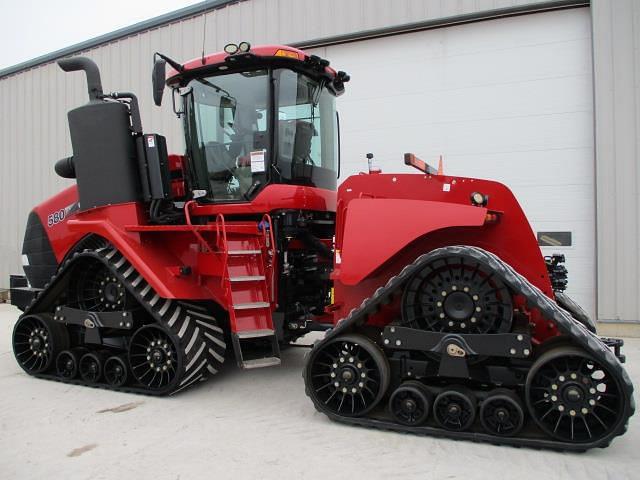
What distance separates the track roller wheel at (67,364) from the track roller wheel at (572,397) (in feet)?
12.3

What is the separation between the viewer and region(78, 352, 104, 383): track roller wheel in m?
4.67

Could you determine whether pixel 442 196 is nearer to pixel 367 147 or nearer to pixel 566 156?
pixel 566 156

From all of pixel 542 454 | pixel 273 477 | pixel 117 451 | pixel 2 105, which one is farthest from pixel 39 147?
pixel 542 454

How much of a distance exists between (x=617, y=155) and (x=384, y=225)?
4.64 metres

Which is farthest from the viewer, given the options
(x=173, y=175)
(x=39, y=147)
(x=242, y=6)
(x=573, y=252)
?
(x=39, y=147)

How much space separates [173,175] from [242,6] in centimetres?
505

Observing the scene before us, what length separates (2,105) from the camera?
1198cm

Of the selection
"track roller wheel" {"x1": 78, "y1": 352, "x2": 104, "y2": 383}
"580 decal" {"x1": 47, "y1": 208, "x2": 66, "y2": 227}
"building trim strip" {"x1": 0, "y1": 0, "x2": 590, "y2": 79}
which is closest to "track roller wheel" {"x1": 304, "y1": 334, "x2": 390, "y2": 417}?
"track roller wheel" {"x1": 78, "y1": 352, "x2": 104, "y2": 383}

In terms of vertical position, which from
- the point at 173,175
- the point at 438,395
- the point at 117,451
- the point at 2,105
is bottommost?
the point at 117,451

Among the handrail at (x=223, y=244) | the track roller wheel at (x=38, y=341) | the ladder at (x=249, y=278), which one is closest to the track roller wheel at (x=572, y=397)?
the ladder at (x=249, y=278)

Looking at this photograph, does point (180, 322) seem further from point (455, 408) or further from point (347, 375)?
point (455, 408)

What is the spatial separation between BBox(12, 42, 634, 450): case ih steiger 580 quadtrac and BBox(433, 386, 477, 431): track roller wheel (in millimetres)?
10

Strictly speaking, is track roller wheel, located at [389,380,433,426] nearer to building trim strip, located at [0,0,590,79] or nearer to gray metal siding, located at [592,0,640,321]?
gray metal siding, located at [592,0,640,321]

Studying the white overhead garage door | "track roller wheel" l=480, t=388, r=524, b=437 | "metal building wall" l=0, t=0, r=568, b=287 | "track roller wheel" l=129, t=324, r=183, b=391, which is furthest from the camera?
"metal building wall" l=0, t=0, r=568, b=287
